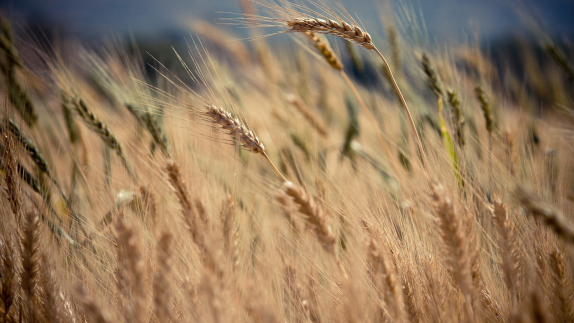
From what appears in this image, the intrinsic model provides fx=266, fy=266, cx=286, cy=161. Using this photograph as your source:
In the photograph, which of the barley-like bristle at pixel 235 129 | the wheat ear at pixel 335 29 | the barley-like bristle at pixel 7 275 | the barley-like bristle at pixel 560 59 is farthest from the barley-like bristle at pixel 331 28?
the barley-like bristle at pixel 560 59

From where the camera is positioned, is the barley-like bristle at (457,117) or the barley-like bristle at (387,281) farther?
the barley-like bristle at (457,117)

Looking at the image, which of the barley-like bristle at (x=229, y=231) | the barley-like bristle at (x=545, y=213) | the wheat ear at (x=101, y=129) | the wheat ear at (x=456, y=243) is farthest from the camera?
the wheat ear at (x=101, y=129)

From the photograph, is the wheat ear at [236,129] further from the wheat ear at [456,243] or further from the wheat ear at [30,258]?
the wheat ear at [30,258]

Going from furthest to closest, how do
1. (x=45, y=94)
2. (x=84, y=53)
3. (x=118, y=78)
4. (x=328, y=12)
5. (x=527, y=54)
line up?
(x=527, y=54) < (x=45, y=94) < (x=84, y=53) < (x=118, y=78) < (x=328, y=12)

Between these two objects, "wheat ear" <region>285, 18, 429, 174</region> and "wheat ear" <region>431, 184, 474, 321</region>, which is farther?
"wheat ear" <region>285, 18, 429, 174</region>

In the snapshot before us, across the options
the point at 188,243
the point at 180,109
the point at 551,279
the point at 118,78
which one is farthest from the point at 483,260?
the point at 118,78

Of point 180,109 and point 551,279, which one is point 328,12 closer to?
point 180,109

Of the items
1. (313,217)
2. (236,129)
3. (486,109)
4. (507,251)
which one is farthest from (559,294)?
(236,129)

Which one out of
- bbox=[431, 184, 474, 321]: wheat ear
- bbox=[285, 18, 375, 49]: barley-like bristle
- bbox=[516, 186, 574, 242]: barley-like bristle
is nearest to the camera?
bbox=[516, 186, 574, 242]: barley-like bristle

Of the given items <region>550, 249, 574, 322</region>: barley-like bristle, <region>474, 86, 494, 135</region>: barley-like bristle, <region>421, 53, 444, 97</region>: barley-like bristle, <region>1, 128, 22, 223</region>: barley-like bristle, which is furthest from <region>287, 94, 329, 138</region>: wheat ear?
<region>1, 128, 22, 223</region>: barley-like bristle

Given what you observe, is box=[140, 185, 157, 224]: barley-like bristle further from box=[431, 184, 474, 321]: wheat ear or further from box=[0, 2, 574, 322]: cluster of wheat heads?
box=[431, 184, 474, 321]: wheat ear

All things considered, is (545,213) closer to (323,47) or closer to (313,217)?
(313,217)

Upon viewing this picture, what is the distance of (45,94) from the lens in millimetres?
1344

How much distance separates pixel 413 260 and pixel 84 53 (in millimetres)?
1483
